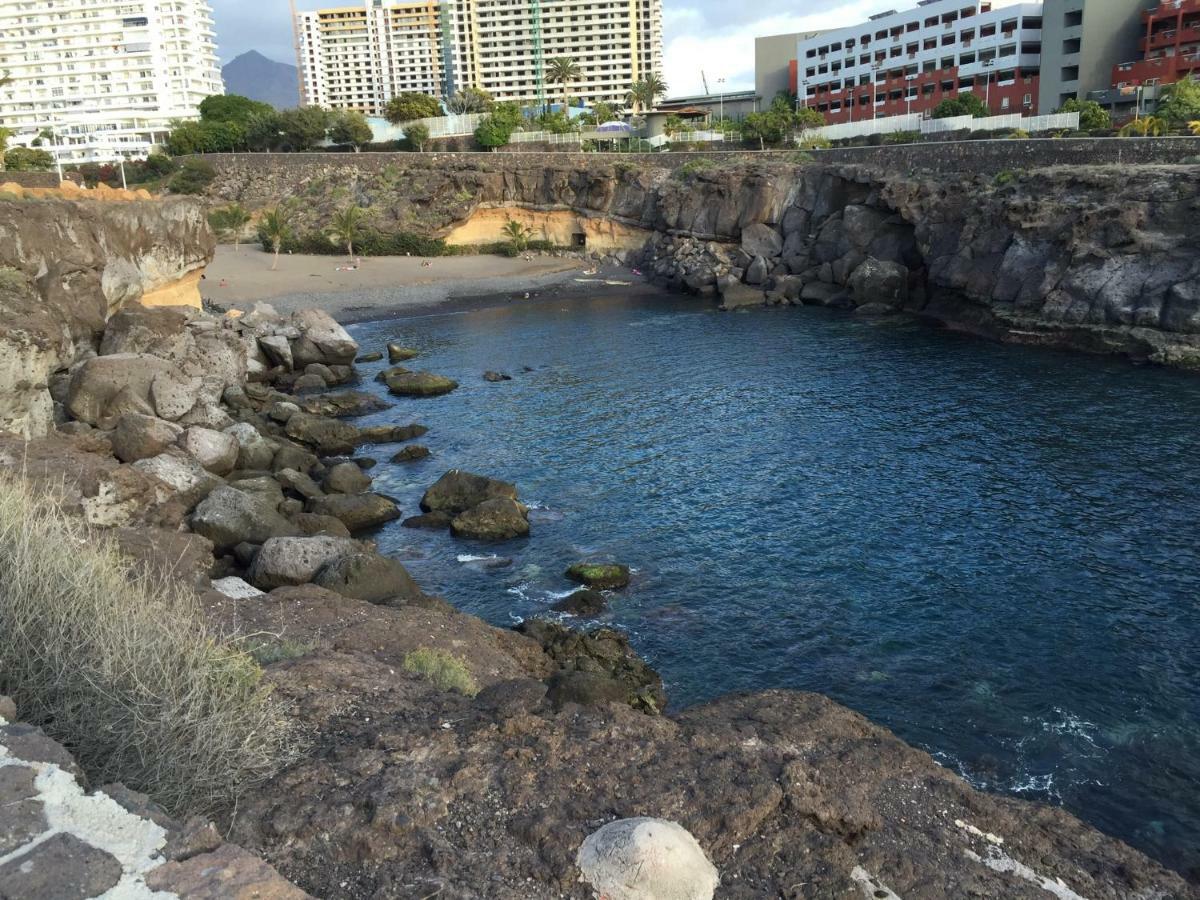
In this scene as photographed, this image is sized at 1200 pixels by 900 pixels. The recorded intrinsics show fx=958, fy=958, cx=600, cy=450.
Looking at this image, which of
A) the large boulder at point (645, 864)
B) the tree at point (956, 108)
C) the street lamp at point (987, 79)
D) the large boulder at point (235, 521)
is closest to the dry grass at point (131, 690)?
the large boulder at point (645, 864)

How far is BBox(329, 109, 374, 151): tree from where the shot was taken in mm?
110250

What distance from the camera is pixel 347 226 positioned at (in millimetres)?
90938

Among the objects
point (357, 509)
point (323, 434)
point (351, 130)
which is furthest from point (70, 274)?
point (351, 130)

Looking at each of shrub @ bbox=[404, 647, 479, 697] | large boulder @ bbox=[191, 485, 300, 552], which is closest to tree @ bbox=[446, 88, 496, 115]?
large boulder @ bbox=[191, 485, 300, 552]

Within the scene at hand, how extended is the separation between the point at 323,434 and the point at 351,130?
7922cm

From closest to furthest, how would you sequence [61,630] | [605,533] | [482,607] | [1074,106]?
[61,630] → [482,607] → [605,533] → [1074,106]

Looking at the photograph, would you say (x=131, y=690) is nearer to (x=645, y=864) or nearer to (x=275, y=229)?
(x=645, y=864)

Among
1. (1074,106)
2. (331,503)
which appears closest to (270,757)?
(331,503)

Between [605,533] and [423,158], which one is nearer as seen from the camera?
[605,533]

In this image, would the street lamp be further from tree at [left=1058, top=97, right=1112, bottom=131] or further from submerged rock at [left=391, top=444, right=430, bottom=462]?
submerged rock at [left=391, top=444, right=430, bottom=462]

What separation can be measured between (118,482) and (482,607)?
35.6ft

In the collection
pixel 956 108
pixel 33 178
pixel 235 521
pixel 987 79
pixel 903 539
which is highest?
pixel 987 79

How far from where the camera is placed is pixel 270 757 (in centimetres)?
1064

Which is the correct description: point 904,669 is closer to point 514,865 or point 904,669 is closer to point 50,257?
point 514,865
